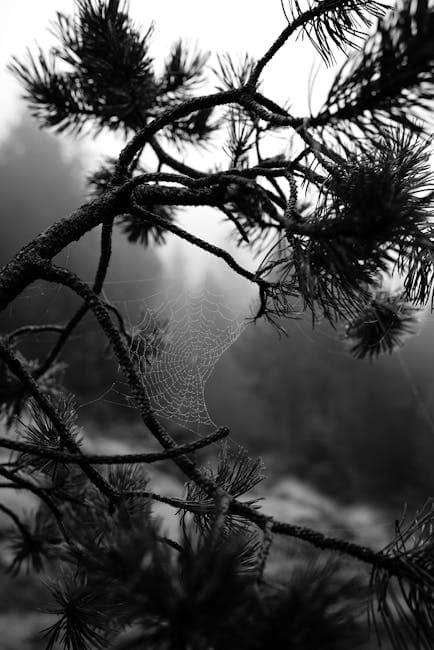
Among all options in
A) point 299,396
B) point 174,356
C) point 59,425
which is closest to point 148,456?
point 59,425

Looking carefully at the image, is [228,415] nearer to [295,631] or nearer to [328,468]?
[328,468]

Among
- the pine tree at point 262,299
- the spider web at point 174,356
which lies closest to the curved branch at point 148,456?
the pine tree at point 262,299

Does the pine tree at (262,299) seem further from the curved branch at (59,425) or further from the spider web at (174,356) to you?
the spider web at (174,356)

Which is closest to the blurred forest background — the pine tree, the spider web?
the spider web

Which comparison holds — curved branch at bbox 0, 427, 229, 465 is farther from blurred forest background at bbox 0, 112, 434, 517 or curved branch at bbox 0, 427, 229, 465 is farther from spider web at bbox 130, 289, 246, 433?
blurred forest background at bbox 0, 112, 434, 517

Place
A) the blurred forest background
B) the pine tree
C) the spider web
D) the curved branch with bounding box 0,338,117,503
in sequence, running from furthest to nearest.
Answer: the blurred forest background
the spider web
the curved branch with bounding box 0,338,117,503
the pine tree

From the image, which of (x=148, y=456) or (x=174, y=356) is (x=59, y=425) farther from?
(x=174, y=356)
